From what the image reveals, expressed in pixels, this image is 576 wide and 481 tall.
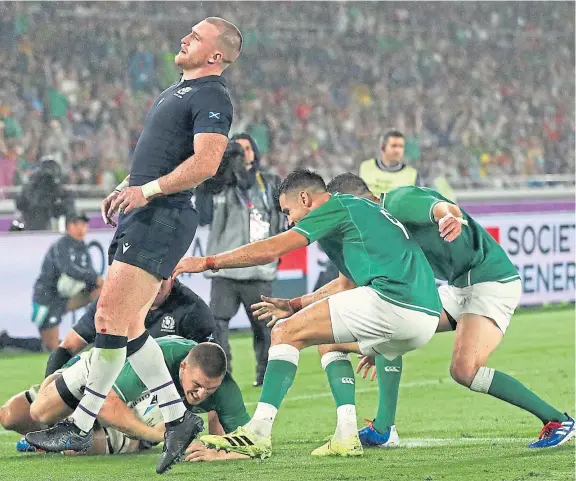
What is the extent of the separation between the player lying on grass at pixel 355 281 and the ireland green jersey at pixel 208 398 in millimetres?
517

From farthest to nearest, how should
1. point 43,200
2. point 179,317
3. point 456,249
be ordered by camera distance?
point 43,200 < point 179,317 < point 456,249

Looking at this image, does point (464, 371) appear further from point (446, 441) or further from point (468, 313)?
point (446, 441)

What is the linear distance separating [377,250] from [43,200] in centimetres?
742

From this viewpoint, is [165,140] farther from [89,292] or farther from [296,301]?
[89,292]

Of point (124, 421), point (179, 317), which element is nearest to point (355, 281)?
point (124, 421)

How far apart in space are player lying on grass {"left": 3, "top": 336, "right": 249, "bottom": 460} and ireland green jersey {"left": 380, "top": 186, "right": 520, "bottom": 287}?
1194 mm

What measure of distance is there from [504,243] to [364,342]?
9.08 m

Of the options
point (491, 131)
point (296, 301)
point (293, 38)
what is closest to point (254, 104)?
point (293, 38)

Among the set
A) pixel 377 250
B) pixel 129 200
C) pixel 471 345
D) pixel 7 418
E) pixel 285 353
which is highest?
pixel 129 200

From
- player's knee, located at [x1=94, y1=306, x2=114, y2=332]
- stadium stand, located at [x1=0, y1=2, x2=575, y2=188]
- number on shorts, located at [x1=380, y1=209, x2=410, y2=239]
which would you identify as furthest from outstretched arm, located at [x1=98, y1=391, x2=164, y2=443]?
stadium stand, located at [x1=0, y1=2, x2=575, y2=188]

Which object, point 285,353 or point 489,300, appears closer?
point 285,353

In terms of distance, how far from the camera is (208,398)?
6.20 meters

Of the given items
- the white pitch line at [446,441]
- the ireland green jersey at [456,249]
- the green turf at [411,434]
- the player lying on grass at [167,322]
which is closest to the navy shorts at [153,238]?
the green turf at [411,434]

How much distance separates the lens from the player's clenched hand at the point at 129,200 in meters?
5.39
